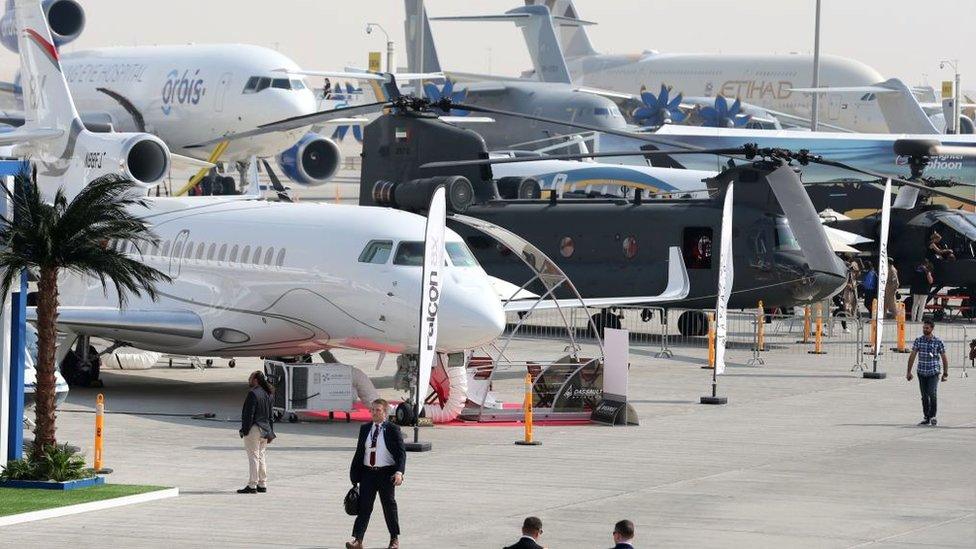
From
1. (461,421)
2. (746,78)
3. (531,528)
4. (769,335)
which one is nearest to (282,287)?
(461,421)

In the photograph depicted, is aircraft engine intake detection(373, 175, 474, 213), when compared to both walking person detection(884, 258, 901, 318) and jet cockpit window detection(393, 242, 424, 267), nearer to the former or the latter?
jet cockpit window detection(393, 242, 424, 267)

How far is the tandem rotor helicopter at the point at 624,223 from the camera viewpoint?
105ft

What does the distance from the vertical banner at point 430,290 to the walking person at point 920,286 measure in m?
20.5

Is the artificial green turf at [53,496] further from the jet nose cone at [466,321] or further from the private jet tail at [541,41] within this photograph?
the private jet tail at [541,41]

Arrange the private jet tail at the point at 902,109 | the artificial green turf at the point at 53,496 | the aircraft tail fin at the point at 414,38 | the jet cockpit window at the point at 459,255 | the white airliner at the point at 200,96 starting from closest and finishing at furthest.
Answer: the artificial green turf at the point at 53,496 → the jet cockpit window at the point at 459,255 → the white airliner at the point at 200,96 → the private jet tail at the point at 902,109 → the aircraft tail fin at the point at 414,38

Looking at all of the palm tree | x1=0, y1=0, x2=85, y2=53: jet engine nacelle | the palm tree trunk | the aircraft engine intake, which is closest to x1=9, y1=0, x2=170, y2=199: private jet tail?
the aircraft engine intake

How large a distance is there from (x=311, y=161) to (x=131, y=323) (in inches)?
1190

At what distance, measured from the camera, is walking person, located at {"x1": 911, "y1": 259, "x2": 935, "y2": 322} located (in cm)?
3906

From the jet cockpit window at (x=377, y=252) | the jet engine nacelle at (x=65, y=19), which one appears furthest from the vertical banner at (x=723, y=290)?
the jet engine nacelle at (x=65, y=19)

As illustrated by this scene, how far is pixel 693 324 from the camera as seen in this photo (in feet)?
117

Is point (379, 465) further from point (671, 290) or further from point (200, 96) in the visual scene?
point (200, 96)

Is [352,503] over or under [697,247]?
under

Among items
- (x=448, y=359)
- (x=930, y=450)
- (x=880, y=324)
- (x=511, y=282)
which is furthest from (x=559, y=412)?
(x=511, y=282)

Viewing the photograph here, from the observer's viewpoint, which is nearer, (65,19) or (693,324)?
(693,324)
